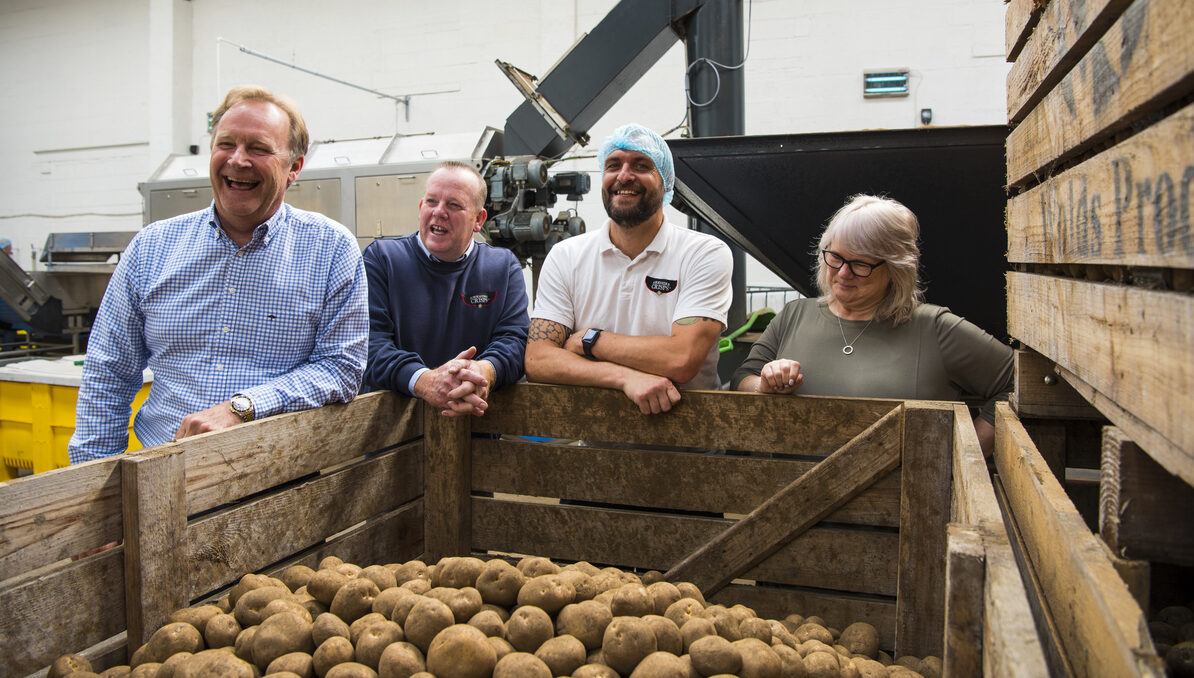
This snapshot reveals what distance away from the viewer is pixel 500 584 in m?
1.55

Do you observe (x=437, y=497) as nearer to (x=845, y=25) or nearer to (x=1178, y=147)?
(x=1178, y=147)

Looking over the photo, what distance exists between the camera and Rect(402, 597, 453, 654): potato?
1376mm

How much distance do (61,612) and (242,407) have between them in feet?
1.80

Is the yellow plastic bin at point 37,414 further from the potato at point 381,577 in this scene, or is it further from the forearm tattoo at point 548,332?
the potato at point 381,577

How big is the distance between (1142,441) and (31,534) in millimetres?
1542

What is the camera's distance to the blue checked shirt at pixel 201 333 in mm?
1904

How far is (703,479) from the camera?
2.02 m

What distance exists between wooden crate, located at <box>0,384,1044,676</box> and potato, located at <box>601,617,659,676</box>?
0.53m

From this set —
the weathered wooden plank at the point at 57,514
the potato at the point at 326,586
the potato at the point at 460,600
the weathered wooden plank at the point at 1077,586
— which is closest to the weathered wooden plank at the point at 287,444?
the weathered wooden plank at the point at 57,514

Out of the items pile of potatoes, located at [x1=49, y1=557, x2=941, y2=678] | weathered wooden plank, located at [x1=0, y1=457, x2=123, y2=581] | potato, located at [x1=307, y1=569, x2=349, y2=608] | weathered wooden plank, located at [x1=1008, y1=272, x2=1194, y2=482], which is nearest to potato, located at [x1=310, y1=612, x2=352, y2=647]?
pile of potatoes, located at [x1=49, y1=557, x2=941, y2=678]

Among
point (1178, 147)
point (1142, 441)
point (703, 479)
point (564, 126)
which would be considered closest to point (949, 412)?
point (703, 479)

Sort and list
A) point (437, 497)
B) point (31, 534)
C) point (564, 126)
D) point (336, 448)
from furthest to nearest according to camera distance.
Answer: point (564, 126)
point (437, 497)
point (336, 448)
point (31, 534)

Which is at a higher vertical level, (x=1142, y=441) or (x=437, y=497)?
(x=1142, y=441)

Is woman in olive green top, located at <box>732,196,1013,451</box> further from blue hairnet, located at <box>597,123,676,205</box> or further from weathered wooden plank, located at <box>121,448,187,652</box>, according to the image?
weathered wooden plank, located at <box>121,448,187,652</box>
